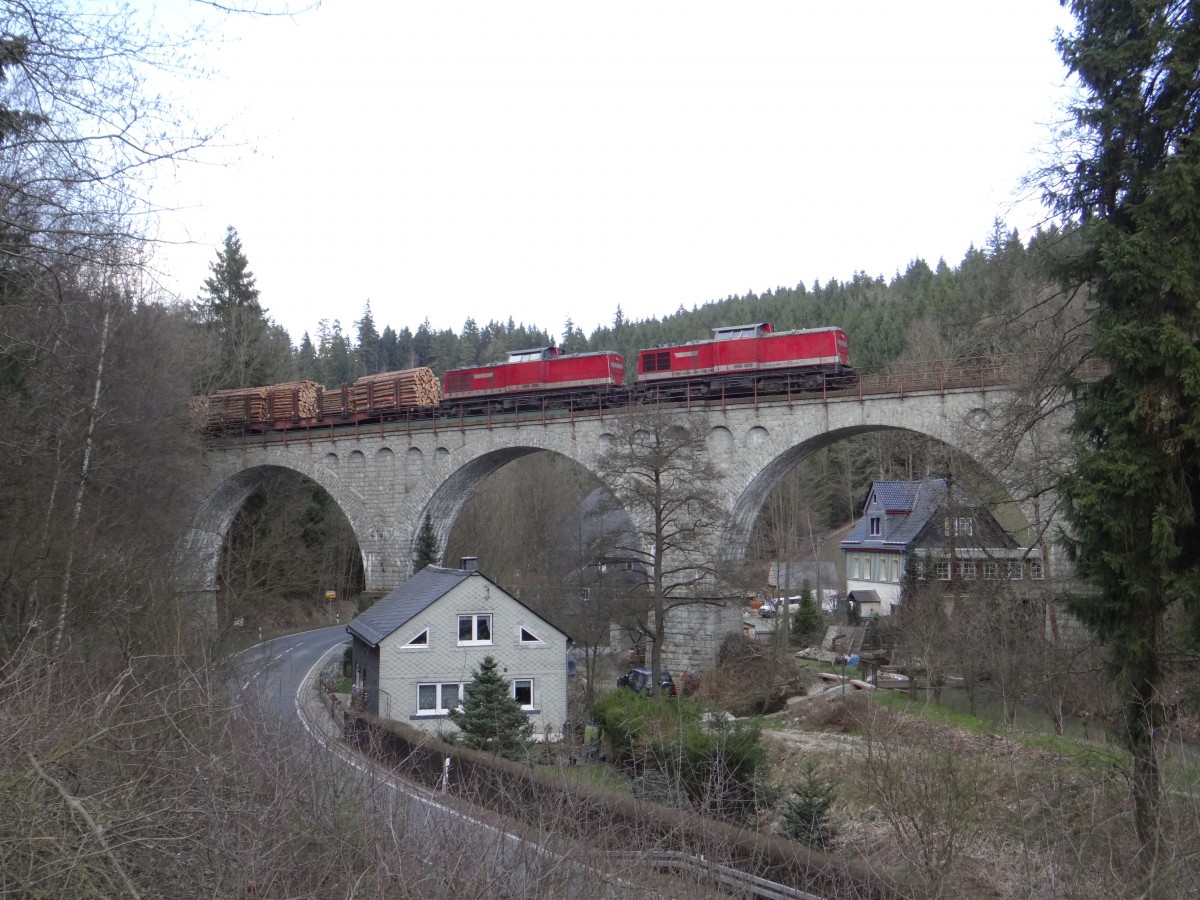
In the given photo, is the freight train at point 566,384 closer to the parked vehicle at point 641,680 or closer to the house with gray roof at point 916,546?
the house with gray roof at point 916,546

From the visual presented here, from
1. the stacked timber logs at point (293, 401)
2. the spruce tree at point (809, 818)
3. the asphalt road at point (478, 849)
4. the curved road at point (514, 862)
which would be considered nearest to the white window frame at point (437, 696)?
the spruce tree at point (809, 818)

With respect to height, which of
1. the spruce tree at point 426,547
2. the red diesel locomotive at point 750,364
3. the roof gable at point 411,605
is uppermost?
the red diesel locomotive at point 750,364

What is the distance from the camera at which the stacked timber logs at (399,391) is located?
33.1 m

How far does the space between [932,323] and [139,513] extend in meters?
41.0

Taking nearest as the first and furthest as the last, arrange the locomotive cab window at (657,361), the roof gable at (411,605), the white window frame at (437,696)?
1. the white window frame at (437,696)
2. the roof gable at (411,605)
3. the locomotive cab window at (657,361)

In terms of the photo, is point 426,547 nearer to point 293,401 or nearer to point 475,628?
point 293,401

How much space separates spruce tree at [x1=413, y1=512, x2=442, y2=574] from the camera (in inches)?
1267

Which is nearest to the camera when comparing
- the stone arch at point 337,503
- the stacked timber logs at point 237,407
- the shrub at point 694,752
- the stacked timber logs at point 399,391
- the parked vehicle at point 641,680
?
the shrub at point 694,752

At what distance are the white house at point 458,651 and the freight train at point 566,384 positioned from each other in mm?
9518

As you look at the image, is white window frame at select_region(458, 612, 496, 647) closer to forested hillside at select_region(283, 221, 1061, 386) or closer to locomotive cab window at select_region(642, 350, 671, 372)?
locomotive cab window at select_region(642, 350, 671, 372)

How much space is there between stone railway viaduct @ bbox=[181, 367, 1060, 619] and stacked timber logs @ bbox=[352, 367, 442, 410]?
78 centimetres

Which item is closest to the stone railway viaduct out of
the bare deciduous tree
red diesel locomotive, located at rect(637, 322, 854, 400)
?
red diesel locomotive, located at rect(637, 322, 854, 400)

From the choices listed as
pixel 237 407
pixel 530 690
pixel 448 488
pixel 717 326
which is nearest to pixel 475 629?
pixel 530 690

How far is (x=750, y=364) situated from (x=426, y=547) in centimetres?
1250
